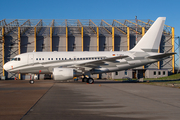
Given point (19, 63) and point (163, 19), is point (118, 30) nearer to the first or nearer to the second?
point (163, 19)

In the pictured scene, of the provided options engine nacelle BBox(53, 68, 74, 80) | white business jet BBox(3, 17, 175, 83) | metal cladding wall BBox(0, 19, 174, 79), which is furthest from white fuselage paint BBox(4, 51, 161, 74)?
metal cladding wall BBox(0, 19, 174, 79)

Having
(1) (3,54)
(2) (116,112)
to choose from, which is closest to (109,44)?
(1) (3,54)

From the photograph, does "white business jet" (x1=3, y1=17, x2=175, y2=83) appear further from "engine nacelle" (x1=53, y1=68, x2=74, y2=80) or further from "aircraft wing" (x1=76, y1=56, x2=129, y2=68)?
"engine nacelle" (x1=53, y1=68, x2=74, y2=80)

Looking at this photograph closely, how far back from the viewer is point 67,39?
1602 inches

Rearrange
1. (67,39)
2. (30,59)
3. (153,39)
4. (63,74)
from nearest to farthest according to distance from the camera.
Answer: (63,74)
(30,59)
(153,39)
(67,39)

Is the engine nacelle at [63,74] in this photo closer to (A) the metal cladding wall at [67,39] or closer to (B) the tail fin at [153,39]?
(B) the tail fin at [153,39]

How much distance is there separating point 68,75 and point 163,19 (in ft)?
45.5

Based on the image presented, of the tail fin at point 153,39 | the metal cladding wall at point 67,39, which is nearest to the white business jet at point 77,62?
the tail fin at point 153,39

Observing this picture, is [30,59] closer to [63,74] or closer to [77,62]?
[63,74]

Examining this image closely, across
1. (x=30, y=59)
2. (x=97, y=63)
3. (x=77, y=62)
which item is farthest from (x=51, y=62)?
(x=97, y=63)

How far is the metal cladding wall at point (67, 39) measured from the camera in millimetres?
40866

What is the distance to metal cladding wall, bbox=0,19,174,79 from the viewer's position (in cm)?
4087

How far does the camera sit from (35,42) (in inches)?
1590

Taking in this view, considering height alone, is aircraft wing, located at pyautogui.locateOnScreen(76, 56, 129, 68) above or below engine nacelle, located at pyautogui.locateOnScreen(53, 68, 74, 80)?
above
